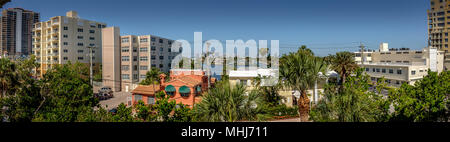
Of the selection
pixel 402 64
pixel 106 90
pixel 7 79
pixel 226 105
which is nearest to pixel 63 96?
pixel 7 79

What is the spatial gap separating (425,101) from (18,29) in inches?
5498

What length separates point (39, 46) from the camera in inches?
2562

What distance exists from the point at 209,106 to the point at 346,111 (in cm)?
566

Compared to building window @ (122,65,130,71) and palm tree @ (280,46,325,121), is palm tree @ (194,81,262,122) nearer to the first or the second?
palm tree @ (280,46,325,121)

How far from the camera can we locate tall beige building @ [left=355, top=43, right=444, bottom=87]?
38.5 metres

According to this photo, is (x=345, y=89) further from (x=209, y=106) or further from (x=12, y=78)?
(x=12, y=78)

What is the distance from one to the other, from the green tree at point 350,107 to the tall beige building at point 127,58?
43473 millimetres

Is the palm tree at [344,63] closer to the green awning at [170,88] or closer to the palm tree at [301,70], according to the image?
the palm tree at [301,70]

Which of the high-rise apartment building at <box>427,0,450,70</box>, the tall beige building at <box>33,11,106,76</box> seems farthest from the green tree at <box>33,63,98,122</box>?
the high-rise apartment building at <box>427,0,450,70</box>

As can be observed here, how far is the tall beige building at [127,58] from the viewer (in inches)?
1884

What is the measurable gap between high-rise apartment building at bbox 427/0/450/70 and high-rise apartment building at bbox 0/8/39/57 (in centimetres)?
15162

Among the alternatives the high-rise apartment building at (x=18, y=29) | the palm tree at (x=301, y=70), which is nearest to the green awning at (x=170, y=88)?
the palm tree at (x=301, y=70)

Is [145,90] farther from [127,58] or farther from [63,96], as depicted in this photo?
[127,58]
